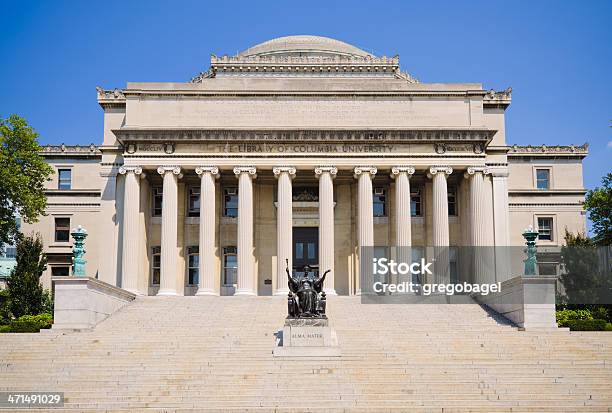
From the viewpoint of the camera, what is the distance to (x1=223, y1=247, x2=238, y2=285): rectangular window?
5447 centimetres

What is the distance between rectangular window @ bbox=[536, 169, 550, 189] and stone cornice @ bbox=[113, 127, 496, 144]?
16478 millimetres

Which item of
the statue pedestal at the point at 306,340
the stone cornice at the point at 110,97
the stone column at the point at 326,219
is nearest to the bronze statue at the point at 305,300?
the statue pedestal at the point at 306,340

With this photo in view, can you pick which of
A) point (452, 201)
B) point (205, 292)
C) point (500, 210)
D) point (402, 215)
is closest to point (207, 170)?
point (205, 292)

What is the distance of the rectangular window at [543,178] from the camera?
6650cm

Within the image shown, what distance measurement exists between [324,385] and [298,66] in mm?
37926

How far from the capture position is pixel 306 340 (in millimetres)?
32844

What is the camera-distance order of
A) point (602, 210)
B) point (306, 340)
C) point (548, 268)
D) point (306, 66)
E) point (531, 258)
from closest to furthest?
point (306, 340) < point (531, 258) < point (602, 210) < point (306, 66) < point (548, 268)

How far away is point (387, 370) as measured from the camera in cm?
3056

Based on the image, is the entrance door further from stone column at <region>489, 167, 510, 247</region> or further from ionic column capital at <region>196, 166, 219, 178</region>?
stone column at <region>489, 167, 510, 247</region>

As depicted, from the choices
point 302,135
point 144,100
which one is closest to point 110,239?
point 144,100

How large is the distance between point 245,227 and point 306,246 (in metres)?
5.54

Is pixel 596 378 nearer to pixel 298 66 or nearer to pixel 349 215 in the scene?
pixel 349 215

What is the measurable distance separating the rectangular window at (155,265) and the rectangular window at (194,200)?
341 cm

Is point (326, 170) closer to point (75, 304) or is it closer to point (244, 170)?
point (244, 170)
